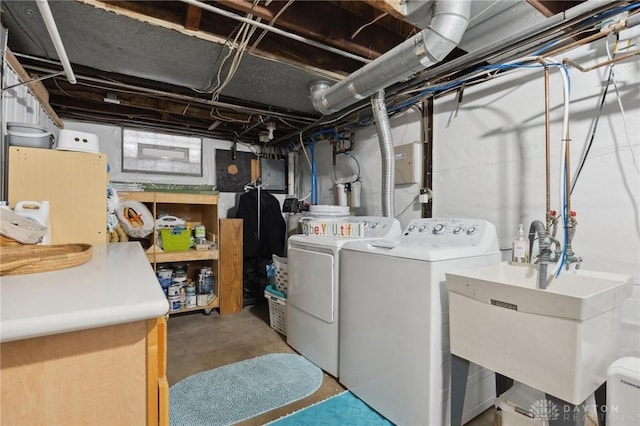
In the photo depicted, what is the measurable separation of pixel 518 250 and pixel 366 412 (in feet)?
4.14

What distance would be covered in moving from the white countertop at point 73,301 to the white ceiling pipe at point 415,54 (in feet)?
5.43

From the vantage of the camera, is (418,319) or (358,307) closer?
(418,319)

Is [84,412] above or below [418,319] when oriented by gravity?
above

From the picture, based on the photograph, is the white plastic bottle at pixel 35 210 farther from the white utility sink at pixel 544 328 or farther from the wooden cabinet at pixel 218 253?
the white utility sink at pixel 544 328

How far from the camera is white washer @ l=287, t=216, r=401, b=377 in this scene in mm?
2076

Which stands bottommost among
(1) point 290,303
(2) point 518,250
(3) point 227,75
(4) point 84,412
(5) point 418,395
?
(5) point 418,395

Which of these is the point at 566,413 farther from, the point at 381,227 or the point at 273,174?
the point at 273,174

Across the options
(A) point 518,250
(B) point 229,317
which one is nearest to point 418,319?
(A) point 518,250

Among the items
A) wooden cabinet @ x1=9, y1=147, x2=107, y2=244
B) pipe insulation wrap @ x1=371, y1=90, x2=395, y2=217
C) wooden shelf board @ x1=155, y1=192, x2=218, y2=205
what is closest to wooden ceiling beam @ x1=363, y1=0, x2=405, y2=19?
pipe insulation wrap @ x1=371, y1=90, x2=395, y2=217

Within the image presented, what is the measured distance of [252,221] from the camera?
3811 mm

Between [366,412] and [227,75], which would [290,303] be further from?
[227,75]

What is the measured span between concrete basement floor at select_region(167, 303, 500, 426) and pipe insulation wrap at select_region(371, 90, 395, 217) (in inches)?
54.1

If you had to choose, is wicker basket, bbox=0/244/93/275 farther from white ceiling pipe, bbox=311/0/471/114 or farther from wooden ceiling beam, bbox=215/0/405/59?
white ceiling pipe, bbox=311/0/471/114

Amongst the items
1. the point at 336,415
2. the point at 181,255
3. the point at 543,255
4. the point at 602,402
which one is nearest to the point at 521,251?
the point at 543,255
